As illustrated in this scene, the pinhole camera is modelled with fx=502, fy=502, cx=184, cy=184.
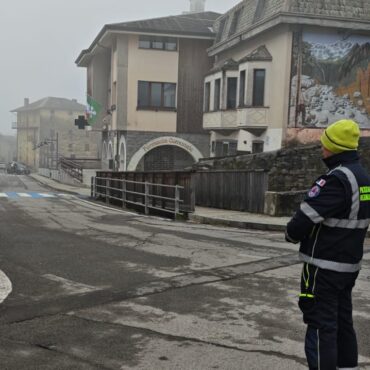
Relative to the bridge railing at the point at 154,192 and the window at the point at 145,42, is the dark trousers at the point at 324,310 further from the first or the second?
the window at the point at 145,42

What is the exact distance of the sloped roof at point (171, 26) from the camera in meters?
29.3

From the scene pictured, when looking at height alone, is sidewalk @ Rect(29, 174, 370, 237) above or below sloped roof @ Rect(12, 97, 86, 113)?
below

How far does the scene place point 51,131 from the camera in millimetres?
94750

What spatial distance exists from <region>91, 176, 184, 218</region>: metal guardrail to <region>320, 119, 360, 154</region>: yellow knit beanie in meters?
11.1

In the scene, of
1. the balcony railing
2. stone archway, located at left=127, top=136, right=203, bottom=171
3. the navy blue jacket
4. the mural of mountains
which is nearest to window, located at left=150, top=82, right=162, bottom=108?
stone archway, located at left=127, top=136, right=203, bottom=171

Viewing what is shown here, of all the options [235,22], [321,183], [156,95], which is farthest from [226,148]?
[321,183]

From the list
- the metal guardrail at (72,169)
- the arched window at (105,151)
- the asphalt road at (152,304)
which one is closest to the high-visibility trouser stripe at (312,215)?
the asphalt road at (152,304)

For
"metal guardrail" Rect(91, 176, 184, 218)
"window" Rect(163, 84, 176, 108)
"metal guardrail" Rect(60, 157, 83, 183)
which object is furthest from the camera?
"metal guardrail" Rect(60, 157, 83, 183)

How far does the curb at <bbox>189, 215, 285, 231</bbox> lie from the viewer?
1261 centimetres

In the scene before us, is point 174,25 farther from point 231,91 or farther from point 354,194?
point 354,194

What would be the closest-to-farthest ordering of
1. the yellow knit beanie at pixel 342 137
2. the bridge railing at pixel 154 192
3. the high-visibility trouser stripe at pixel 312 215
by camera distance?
the high-visibility trouser stripe at pixel 312 215 → the yellow knit beanie at pixel 342 137 → the bridge railing at pixel 154 192

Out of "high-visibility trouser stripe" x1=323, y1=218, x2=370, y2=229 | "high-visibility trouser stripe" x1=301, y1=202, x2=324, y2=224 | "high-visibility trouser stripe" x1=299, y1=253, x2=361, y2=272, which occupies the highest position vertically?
"high-visibility trouser stripe" x1=301, y1=202, x2=324, y2=224

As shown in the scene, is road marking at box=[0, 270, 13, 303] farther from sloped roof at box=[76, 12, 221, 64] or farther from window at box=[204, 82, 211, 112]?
sloped roof at box=[76, 12, 221, 64]

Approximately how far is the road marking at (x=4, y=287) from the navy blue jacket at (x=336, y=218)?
388 centimetres
